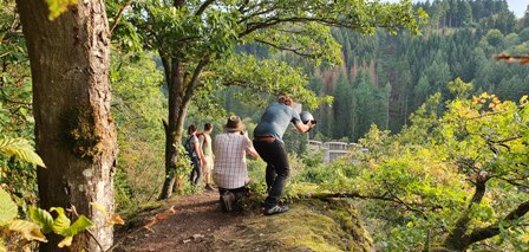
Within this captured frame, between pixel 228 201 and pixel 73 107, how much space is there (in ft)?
12.6

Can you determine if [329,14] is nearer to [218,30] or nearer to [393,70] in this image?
[218,30]

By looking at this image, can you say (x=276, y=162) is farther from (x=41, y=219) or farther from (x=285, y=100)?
(x=41, y=219)

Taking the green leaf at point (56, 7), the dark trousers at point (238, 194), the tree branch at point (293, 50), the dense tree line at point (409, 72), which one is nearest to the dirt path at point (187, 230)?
the dark trousers at point (238, 194)

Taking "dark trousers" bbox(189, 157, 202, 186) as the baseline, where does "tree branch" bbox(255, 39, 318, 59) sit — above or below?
above

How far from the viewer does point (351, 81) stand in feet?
383

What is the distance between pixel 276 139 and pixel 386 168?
1.43 metres

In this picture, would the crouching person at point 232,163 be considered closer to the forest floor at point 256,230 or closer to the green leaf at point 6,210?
the forest floor at point 256,230

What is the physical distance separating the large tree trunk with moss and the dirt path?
111 inches

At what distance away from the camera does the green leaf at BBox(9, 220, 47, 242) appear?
A: 5.14ft

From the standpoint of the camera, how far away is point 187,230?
18.2ft

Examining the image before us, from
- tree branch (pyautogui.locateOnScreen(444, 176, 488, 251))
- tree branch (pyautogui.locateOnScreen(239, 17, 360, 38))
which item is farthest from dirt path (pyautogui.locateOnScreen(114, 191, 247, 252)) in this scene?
tree branch (pyautogui.locateOnScreen(239, 17, 360, 38))

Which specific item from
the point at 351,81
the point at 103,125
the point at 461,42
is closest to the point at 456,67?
the point at 461,42

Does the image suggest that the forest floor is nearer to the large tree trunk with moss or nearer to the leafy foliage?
the leafy foliage

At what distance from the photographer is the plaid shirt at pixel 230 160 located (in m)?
5.88
